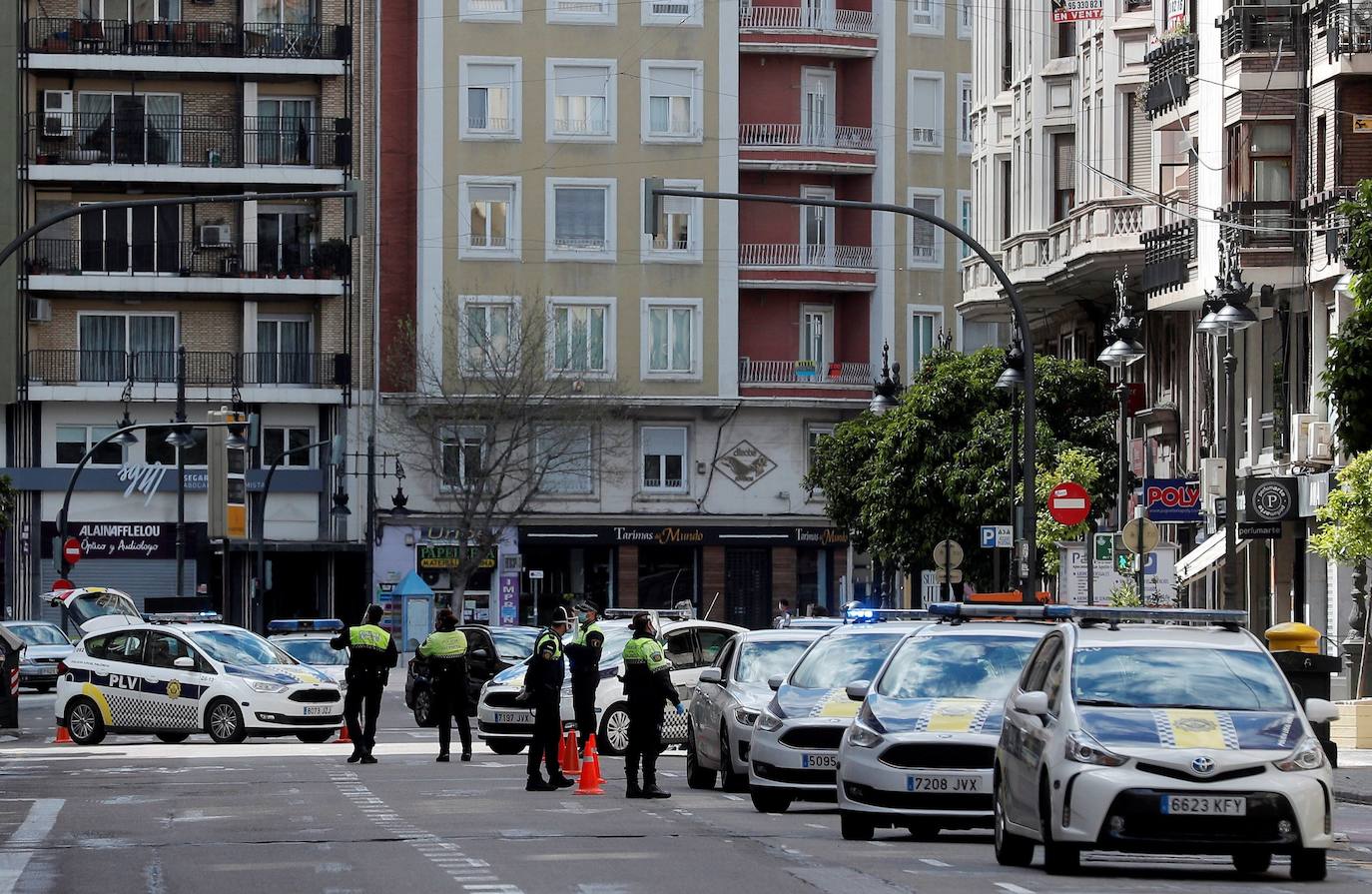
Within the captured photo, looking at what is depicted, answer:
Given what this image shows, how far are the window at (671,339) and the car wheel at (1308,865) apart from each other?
195 ft

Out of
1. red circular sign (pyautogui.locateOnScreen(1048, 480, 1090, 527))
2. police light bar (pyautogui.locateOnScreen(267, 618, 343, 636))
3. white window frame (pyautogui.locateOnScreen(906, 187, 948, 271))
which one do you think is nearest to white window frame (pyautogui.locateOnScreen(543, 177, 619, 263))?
white window frame (pyautogui.locateOnScreen(906, 187, 948, 271))

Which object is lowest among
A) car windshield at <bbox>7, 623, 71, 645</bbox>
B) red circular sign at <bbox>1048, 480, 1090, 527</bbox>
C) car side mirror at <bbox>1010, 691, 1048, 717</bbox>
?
car windshield at <bbox>7, 623, 71, 645</bbox>

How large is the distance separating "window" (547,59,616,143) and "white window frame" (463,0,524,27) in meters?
1.58

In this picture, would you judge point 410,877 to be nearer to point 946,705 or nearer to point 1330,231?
point 946,705

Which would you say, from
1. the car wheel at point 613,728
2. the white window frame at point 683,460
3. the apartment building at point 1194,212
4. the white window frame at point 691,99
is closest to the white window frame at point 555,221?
the white window frame at point 691,99

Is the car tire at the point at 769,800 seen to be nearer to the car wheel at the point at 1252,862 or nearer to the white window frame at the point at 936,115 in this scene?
the car wheel at the point at 1252,862

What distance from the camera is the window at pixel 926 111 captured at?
76562mm

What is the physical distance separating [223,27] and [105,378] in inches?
389

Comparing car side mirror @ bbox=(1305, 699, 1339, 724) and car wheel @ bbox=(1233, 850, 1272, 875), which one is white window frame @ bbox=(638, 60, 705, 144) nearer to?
car wheel @ bbox=(1233, 850, 1272, 875)

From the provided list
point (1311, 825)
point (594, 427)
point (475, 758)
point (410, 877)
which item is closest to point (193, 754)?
point (475, 758)

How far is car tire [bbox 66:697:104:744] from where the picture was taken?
36875mm

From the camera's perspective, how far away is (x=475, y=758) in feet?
109

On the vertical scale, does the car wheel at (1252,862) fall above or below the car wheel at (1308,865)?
below

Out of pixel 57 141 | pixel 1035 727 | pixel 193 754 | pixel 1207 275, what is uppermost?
pixel 57 141
